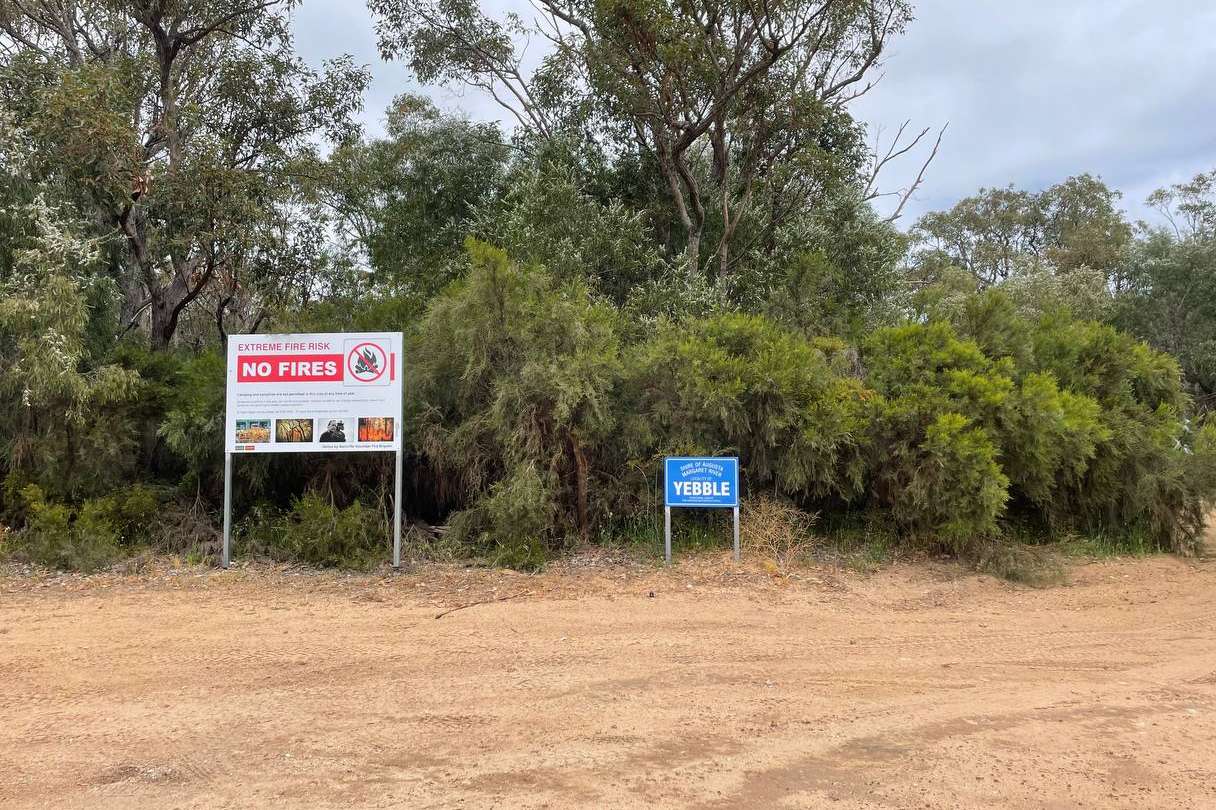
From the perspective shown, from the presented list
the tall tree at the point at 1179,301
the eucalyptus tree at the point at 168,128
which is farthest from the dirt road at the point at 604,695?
the tall tree at the point at 1179,301

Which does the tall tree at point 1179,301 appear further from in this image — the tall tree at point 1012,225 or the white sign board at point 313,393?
the white sign board at point 313,393

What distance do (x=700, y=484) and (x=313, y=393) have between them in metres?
4.59

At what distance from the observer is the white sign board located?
30.7 feet

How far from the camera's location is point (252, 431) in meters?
9.38

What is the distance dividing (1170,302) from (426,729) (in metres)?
31.3

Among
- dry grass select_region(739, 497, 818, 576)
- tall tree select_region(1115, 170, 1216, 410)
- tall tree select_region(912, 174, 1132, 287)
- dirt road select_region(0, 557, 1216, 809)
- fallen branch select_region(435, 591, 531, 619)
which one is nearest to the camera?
dirt road select_region(0, 557, 1216, 809)

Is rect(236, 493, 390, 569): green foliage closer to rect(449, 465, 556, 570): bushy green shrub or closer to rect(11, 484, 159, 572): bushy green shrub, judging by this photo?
rect(449, 465, 556, 570): bushy green shrub

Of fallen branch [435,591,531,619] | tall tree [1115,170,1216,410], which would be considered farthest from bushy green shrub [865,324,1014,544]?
tall tree [1115,170,1216,410]

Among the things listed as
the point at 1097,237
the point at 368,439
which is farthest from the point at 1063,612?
the point at 1097,237

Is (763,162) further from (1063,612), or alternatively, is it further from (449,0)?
(1063,612)

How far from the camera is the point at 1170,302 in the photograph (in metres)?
27.9

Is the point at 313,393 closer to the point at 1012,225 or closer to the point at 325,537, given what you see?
the point at 325,537

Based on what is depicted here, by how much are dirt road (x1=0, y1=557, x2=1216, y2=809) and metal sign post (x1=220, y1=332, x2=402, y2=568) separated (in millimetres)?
1640

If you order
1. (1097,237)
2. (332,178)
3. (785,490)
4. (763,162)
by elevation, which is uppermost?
(1097,237)
